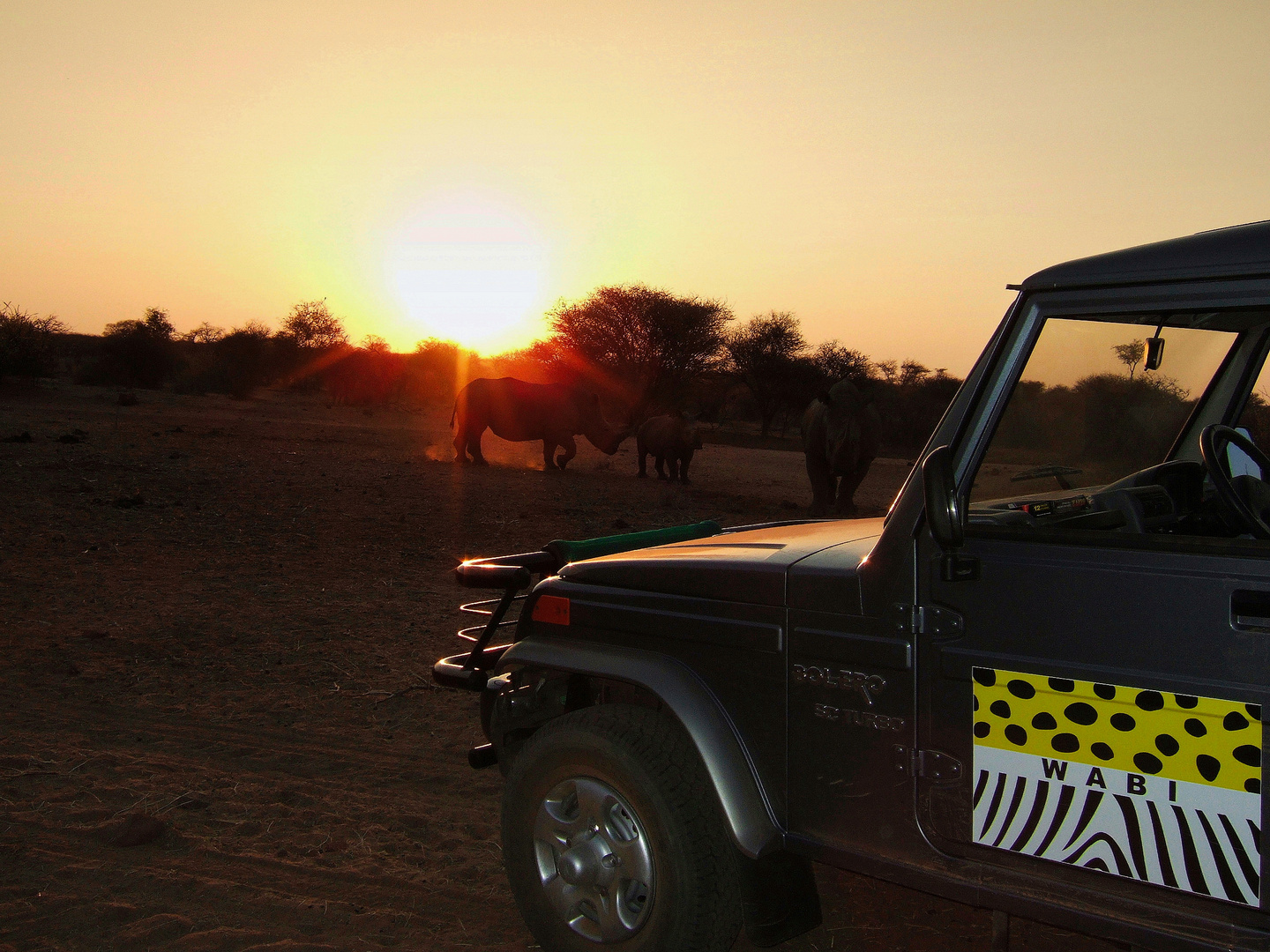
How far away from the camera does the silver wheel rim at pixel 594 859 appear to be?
Answer: 9.21ft

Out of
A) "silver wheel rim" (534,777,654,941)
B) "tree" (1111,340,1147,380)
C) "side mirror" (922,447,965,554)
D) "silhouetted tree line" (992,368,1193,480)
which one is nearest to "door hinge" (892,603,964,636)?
"side mirror" (922,447,965,554)

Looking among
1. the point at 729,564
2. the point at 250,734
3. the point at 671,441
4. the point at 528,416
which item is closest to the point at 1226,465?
the point at 729,564

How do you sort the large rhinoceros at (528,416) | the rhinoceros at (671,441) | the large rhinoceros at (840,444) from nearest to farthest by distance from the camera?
the large rhinoceros at (840,444) → the rhinoceros at (671,441) → the large rhinoceros at (528,416)

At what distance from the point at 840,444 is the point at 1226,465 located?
41.5 ft

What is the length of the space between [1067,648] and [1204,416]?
1091 millimetres

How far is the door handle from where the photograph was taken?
2016 mm

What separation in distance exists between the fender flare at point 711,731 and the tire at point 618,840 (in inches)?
3.6

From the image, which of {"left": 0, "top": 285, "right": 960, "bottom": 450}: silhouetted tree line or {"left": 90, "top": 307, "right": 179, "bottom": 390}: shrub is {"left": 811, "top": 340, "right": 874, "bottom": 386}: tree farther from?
{"left": 90, "top": 307, "right": 179, "bottom": 390}: shrub

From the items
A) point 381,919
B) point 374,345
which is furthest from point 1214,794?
point 374,345

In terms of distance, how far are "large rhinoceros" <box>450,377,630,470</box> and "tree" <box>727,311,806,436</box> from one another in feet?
65.7

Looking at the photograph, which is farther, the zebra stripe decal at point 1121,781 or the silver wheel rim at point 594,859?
the silver wheel rim at point 594,859

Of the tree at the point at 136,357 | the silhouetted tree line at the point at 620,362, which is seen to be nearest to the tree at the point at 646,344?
the silhouetted tree line at the point at 620,362

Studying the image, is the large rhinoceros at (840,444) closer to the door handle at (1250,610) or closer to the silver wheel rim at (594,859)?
the silver wheel rim at (594,859)

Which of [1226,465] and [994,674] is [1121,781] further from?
[1226,465]
